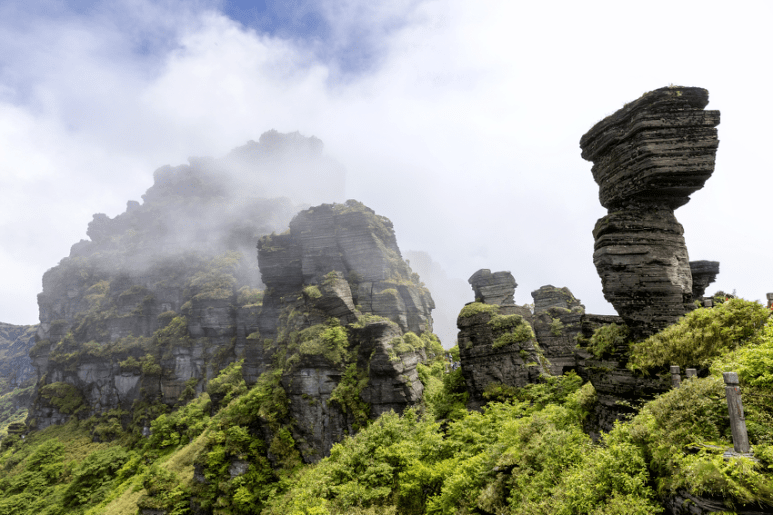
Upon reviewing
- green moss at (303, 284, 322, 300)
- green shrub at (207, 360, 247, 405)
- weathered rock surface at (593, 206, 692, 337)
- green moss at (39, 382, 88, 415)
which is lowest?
green moss at (39, 382, 88, 415)

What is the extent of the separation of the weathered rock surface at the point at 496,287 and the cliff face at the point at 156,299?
2921 centimetres

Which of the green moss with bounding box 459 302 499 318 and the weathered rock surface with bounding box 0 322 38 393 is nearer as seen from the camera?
the green moss with bounding box 459 302 499 318

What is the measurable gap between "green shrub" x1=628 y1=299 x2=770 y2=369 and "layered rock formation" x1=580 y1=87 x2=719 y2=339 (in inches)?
52.7

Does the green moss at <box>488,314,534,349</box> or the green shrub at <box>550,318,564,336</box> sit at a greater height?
the green shrub at <box>550,318,564,336</box>

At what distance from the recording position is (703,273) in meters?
19.0

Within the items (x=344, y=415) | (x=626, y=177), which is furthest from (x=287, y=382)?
(x=626, y=177)

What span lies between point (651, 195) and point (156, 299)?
77.4 metres

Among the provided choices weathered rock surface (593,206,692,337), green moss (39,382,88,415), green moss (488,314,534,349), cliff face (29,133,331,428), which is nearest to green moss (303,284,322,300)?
cliff face (29,133,331,428)

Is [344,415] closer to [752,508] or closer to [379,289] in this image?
[379,289]

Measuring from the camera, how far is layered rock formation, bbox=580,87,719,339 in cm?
1123

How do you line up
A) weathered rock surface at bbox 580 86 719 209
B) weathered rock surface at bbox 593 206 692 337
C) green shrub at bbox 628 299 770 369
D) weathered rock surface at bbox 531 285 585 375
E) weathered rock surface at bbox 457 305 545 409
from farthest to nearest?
weathered rock surface at bbox 531 285 585 375
weathered rock surface at bbox 457 305 545 409
weathered rock surface at bbox 593 206 692 337
weathered rock surface at bbox 580 86 719 209
green shrub at bbox 628 299 770 369

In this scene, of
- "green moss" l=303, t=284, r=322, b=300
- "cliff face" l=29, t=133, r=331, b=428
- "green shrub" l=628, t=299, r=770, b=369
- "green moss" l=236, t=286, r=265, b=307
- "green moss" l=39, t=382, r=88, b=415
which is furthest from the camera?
"green moss" l=39, t=382, r=88, b=415

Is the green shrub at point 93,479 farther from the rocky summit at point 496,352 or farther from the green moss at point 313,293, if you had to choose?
the rocky summit at point 496,352

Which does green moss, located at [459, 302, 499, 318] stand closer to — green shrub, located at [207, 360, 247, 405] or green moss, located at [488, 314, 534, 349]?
green moss, located at [488, 314, 534, 349]
